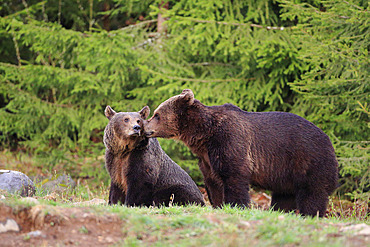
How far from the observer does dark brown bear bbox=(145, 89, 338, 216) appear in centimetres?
596

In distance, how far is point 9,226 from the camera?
416 centimetres

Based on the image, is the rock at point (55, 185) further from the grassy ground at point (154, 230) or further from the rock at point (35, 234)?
the rock at point (35, 234)

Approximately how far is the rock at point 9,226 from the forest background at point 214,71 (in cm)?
590

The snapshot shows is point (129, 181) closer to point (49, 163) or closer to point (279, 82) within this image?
point (279, 82)

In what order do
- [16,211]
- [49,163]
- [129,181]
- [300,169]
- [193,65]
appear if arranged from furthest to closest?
[49,163], [193,65], [129,181], [300,169], [16,211]

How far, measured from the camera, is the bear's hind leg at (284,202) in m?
6.46

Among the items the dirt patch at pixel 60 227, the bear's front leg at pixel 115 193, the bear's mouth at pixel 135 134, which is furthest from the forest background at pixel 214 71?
the dirt patch at pixel 60 227

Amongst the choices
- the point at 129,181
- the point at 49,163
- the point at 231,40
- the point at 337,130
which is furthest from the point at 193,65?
the point at 129,181

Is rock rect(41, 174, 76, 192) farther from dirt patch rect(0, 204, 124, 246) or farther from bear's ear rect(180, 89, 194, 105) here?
dirt patch rect(0, 204, 124, 246)

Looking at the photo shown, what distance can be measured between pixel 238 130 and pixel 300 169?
0.98 meters

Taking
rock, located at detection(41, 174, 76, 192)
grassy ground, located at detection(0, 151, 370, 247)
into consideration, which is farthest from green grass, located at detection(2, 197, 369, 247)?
rock, located at detection(41, 174, 76, 192)

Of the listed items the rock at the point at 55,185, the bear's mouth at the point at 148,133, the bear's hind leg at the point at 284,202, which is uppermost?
the bear's mouth at the point at 148,133

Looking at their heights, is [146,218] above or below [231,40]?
below

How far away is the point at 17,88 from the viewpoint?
13.2 meters
